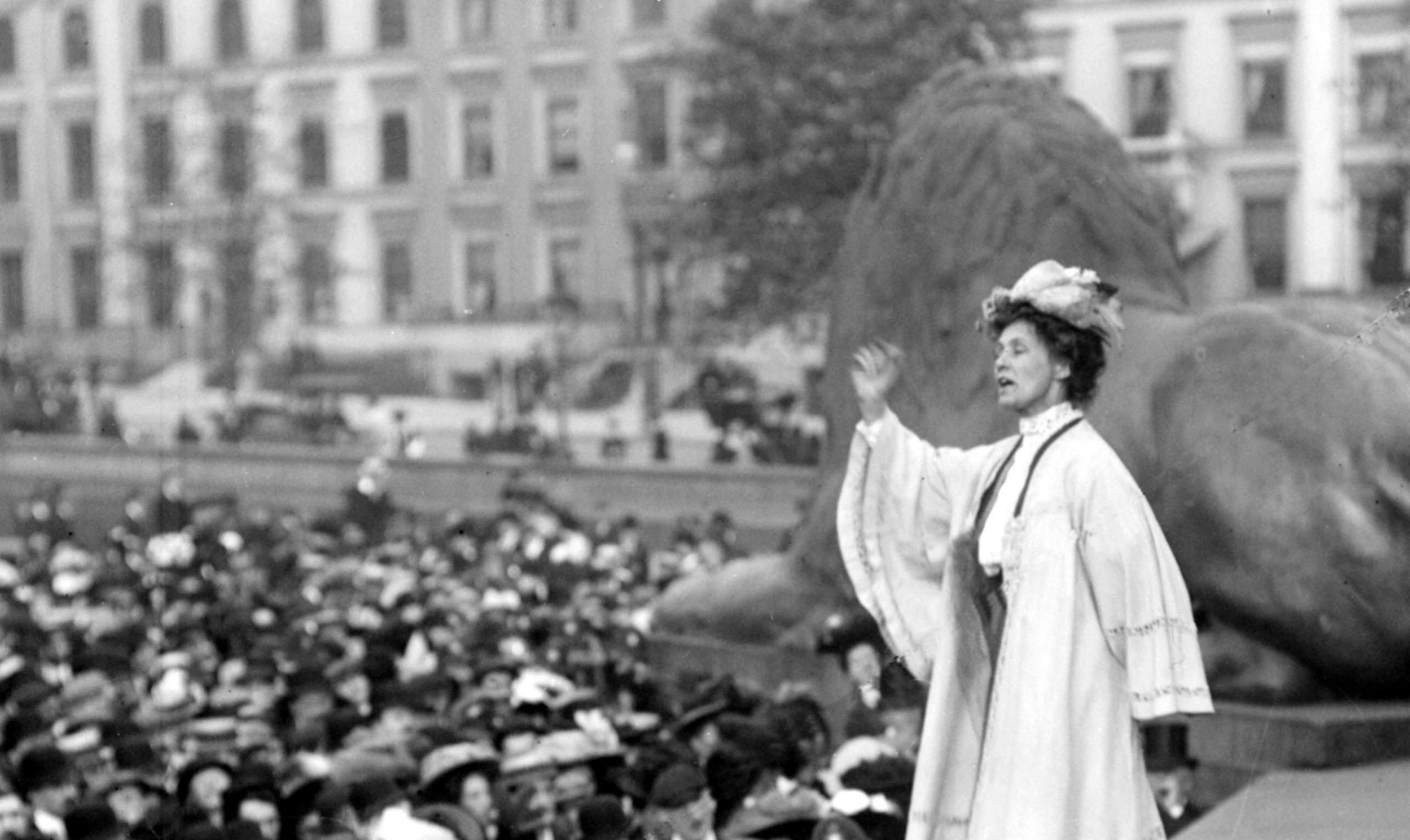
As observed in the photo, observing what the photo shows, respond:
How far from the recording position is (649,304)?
3797cm

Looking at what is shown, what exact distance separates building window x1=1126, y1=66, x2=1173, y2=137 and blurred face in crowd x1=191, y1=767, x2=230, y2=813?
52.6 ft

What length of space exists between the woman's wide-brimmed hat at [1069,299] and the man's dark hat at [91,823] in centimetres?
406

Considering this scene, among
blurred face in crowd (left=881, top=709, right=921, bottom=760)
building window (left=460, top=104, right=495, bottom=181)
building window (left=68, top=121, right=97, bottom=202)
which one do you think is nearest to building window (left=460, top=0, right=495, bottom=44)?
building window (left=460, top=104, right=495, bottom=181)

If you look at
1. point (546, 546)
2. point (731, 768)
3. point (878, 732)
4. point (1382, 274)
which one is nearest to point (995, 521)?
point (731, 768)

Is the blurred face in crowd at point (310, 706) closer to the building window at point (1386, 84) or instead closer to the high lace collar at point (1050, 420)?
the high lace collar at point (1050, 420)

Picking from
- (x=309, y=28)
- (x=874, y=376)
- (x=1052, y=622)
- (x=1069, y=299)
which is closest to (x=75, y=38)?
(x=309, y=28)

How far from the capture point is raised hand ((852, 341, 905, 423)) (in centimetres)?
618

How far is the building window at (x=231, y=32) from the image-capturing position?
29.3 meters

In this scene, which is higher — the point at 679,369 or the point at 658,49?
the point at 658,49

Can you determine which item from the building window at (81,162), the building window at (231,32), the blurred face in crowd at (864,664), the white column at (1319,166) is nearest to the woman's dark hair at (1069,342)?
the blurred face in crowd at (864,664)

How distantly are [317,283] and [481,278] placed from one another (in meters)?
2.79

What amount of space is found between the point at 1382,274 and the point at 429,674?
42.3ft

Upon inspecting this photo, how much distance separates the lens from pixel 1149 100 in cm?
2541

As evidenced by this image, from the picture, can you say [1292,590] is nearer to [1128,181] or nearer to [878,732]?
[878,732]
